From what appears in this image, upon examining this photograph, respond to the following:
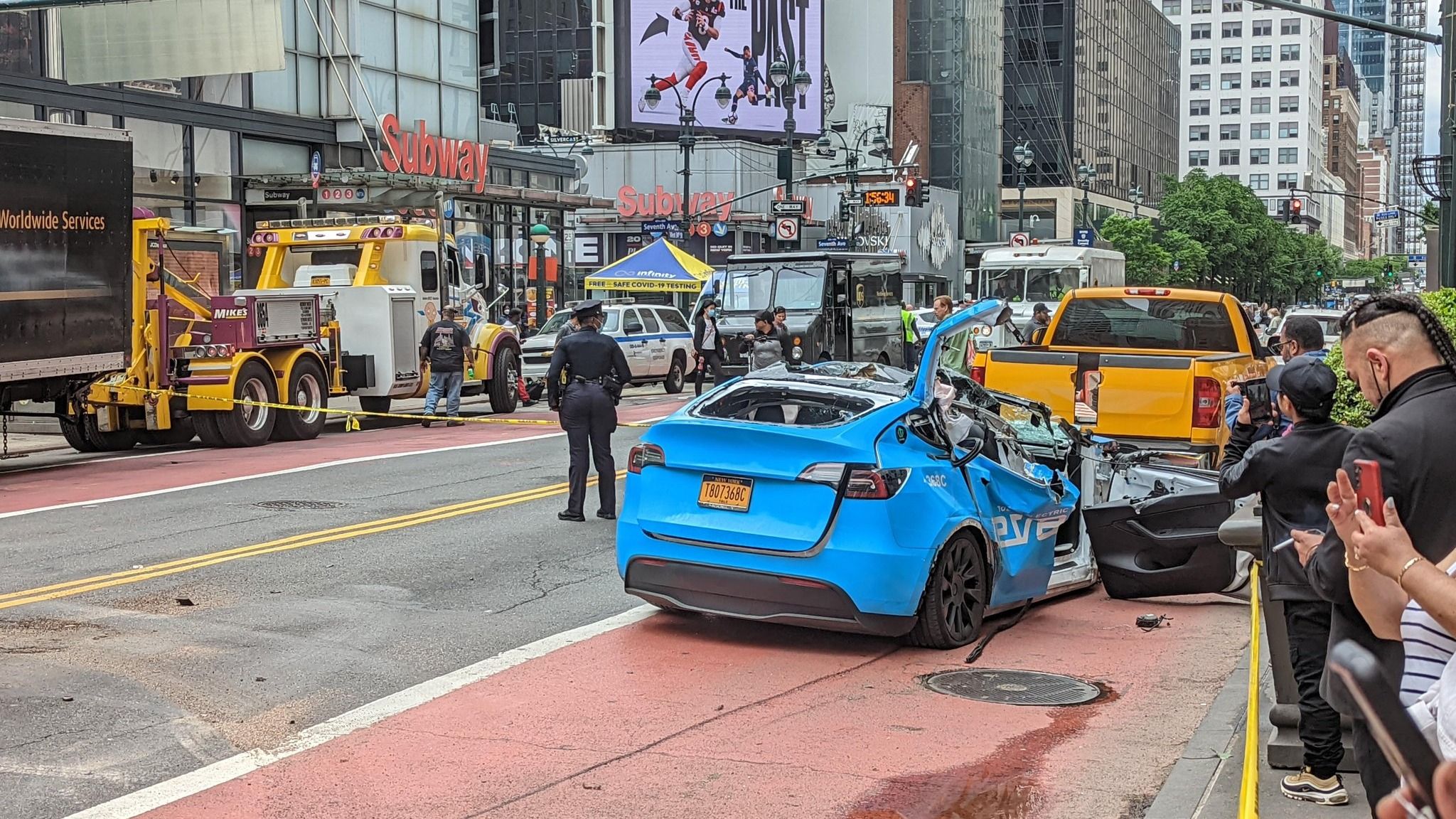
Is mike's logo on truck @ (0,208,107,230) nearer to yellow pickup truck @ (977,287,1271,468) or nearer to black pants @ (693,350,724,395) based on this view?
yellow pickup truck @ (977,287,1271,468)

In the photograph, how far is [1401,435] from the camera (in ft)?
13.1

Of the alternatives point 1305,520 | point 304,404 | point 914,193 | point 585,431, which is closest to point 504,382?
point 304,404

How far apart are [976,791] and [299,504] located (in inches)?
374

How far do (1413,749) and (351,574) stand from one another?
9403 millimetres

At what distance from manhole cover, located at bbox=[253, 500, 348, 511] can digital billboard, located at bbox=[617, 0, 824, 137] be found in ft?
191

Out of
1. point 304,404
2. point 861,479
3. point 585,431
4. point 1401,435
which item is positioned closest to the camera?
point 1401,435

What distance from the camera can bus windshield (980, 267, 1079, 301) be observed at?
39219 millimetres

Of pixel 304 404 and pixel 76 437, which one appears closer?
pixel 76 437

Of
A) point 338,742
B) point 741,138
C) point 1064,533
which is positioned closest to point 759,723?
point 338,742

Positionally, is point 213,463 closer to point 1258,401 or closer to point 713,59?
point 1258,401

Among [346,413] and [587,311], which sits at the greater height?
[587,311]

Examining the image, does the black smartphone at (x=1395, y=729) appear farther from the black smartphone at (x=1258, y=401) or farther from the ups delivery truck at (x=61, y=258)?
the ups delivery truck at (x=61, y=258)

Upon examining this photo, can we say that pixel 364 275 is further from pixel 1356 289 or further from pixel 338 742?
pixel 1356 289

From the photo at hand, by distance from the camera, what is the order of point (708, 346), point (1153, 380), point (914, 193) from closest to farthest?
point (1153, 380), point (708, 346), point (914, 193)
